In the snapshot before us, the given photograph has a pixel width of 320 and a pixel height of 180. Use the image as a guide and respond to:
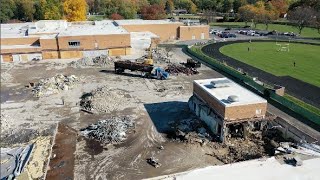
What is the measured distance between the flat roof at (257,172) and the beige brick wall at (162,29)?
56.3 m

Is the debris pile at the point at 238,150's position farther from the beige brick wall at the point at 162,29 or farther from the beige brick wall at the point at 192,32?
the beige brick wall at the point at 192,32

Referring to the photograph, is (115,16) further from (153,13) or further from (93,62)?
(93,62)

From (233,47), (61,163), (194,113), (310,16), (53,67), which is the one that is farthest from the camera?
(310,16)

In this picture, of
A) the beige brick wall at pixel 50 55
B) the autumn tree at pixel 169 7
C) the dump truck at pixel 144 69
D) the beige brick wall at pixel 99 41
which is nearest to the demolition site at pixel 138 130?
the dump truck at pixel 144 69

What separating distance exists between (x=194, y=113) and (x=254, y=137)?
703 cm

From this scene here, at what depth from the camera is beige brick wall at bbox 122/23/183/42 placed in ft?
232

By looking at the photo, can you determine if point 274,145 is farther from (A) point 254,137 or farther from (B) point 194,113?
(B) point 194,113

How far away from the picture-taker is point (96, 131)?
88.1ft

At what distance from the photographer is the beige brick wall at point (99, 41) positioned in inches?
2103

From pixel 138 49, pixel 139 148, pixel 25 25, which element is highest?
pixel 25 25

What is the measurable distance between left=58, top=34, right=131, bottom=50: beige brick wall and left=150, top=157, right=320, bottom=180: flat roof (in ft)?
135

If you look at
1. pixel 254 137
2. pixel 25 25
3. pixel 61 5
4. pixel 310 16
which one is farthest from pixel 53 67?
pixel 310 16

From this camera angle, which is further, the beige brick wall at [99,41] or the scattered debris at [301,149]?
the beige brick wall at [99,41]

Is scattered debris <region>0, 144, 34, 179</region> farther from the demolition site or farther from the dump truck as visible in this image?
the dump truck
